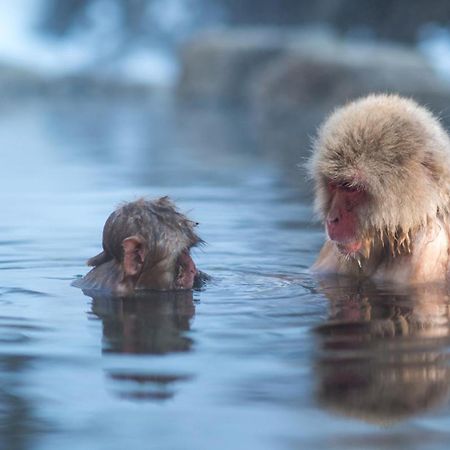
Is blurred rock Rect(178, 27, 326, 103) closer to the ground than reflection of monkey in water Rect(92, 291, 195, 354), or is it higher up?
higher up

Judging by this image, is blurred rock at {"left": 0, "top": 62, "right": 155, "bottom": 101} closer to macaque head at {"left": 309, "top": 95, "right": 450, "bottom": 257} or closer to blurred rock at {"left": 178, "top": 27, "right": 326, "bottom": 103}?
blurred rock at {"left": 178, "top": 27, "right": 326, "bottom": 103}

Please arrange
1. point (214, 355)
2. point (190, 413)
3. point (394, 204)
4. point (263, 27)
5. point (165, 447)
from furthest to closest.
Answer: point (263, 27) → point (394, 204) → point (214, 355) → point (190, 413) → point (165, 447)

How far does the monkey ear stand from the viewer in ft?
17.2

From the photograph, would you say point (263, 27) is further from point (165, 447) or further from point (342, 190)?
point (165, 447)

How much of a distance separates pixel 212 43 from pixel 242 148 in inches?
480

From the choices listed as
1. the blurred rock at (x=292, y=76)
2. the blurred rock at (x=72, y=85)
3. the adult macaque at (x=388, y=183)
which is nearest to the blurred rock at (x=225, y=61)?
the blurred rock at (x=292, y=76)

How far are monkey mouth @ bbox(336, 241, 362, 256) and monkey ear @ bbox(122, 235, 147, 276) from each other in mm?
771

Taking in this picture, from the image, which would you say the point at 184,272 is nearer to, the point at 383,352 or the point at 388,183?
the point at 388,183

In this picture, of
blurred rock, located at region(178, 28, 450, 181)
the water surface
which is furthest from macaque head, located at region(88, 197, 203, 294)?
blurred rock, located at region(178, 28, 450, 181)

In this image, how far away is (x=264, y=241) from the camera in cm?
696

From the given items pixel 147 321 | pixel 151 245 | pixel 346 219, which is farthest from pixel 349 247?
pixel 147 321

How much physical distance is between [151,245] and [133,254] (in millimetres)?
80

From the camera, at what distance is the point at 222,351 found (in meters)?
4.10

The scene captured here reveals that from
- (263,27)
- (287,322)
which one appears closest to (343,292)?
(287,322)
